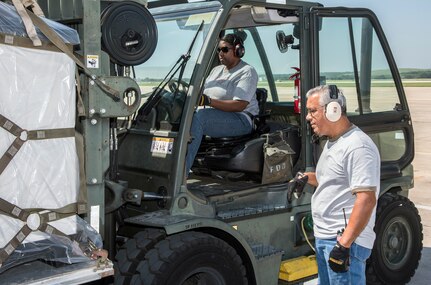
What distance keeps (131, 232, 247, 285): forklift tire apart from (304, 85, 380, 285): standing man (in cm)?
66

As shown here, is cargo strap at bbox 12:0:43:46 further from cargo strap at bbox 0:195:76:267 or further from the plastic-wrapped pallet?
cargo strap at bbox 0:195:76:267

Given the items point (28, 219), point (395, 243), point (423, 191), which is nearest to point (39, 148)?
point (28, 219)

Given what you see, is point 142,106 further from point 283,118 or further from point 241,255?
point 283,118

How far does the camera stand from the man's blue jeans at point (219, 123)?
462 centimetres

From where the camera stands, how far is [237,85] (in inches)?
201

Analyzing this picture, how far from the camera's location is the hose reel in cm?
360

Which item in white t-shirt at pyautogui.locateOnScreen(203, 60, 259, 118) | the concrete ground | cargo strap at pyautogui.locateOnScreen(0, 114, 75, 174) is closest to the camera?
cargo strap at pyautogui.locateOnScreen(0, 114, 75, 174)

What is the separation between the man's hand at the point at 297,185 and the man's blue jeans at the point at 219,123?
2.00ft

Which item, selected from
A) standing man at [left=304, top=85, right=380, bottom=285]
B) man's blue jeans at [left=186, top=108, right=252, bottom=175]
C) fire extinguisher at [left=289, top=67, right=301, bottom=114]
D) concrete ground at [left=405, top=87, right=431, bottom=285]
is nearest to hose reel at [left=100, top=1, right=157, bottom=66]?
man's blue jeans at [left=186, top=108, right=252, bottom=175]

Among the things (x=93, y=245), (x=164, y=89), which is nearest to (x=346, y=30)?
(x=164, y=89)

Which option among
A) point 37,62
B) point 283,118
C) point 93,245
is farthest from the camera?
point 283,118

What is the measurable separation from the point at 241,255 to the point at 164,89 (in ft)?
4.34

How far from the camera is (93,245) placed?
133 inches

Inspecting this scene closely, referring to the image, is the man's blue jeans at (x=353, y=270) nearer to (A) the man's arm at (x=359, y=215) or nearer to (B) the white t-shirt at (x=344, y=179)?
(B) the white t-shirt at (x=344, y=179)
